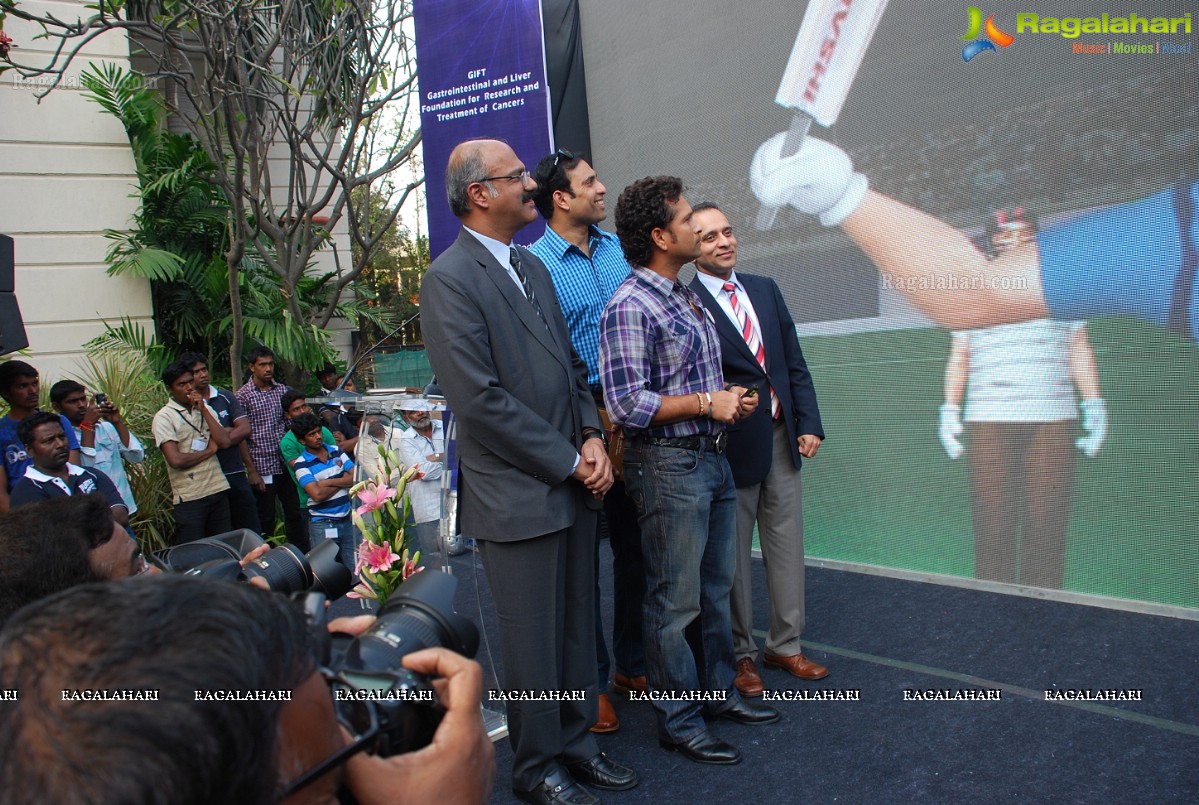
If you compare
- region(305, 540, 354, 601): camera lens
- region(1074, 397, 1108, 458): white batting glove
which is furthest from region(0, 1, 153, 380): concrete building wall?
region(1074, 397, 1108, 458): white batting glove

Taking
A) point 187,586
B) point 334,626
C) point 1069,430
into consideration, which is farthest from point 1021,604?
point 187,586

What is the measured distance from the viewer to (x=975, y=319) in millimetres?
4055

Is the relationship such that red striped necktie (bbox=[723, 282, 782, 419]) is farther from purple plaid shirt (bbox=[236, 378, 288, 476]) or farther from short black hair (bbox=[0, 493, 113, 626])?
purple plaid shirt (bbox=[236, 378, 288, 476])

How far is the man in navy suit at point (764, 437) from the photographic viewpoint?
3428 mm

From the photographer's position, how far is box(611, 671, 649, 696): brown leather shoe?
11.5 feet

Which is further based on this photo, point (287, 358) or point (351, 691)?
point (287, 358)

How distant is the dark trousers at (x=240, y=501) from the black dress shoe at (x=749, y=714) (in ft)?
14.0

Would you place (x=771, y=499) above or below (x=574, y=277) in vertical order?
below

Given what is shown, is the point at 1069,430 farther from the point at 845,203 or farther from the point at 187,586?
the point at 187,586

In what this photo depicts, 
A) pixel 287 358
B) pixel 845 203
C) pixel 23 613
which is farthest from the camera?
pixel 287 358

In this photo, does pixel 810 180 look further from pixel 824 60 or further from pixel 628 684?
pixel 628 684

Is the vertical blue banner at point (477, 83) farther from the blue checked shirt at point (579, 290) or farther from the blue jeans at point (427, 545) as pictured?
the blue jeans at point (427, 545)

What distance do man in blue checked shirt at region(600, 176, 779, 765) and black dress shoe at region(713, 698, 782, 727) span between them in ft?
0.36

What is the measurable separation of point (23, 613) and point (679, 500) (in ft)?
7.25
